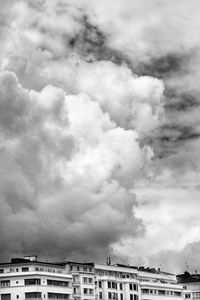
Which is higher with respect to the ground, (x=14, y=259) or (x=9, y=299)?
(x=14, y=259)

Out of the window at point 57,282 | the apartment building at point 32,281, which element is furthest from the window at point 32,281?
the window at point 57,282

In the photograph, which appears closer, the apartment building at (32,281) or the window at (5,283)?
the apartment building at (32,281)

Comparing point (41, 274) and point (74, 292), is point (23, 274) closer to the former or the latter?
point (41, 274)

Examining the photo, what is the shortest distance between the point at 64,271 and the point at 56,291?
9.76 m

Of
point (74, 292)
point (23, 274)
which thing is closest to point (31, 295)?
point (23, 274)

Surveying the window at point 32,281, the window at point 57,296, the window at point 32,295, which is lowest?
the window at point 32,295

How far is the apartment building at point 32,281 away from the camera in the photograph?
18350 centimetres

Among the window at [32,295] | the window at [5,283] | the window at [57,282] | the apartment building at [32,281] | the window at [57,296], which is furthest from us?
the window at [57,282]

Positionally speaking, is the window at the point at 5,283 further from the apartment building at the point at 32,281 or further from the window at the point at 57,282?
the window at the point at 57,282

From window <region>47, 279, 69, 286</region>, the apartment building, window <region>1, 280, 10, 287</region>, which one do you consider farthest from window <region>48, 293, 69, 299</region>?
window <region>1, 280, 10, 287</region>

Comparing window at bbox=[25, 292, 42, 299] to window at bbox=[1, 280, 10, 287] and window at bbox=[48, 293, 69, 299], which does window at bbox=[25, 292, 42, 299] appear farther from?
window at bbox=[1, 280, 10, 287]

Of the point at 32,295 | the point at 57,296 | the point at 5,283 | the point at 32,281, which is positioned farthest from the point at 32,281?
the point at 57,296

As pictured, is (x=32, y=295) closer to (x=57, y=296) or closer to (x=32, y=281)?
(x=32, y=281)

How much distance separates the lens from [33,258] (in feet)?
650
